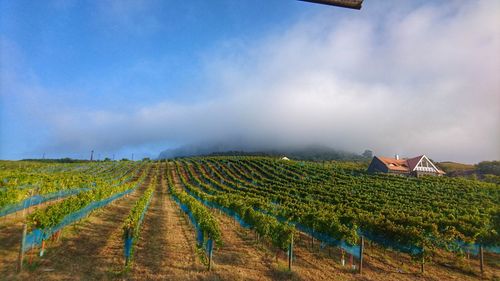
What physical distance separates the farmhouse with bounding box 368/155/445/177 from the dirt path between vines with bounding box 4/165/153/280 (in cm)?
7046

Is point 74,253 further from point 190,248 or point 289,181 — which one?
point 289,181

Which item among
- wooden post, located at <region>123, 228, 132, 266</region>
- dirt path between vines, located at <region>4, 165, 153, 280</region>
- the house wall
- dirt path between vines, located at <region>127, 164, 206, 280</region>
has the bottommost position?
dirt path between vines, located at <region>127, 164, 206, 280</region>

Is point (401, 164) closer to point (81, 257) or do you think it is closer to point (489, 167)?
point (489, 167)

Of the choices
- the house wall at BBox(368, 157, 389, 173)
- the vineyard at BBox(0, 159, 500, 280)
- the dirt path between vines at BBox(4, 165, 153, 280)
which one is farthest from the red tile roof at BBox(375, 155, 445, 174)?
the dirt path between vines at BBox(4, 165, 153, 280)

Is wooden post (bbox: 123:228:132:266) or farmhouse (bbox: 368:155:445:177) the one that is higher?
farmhouse (bbox: 368:155:445:177)

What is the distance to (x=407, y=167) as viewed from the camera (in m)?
75.4

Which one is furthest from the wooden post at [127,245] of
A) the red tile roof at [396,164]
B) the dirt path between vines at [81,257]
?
the red tile roof at [396,164]

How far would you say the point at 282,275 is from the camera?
44.0 ft

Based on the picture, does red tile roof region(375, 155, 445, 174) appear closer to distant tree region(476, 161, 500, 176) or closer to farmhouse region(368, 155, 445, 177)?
farmhouse region(368, 155, 445, 177)

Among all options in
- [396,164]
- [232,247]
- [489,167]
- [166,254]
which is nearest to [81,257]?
[166,254]

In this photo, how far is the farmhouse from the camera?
7298cm

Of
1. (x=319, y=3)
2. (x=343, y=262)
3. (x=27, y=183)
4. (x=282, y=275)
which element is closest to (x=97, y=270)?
(x=282, y=275)

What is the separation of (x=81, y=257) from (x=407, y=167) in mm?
79704

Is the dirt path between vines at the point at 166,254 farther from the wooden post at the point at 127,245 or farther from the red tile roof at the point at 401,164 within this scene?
the red tile roof at the point at 401,164
